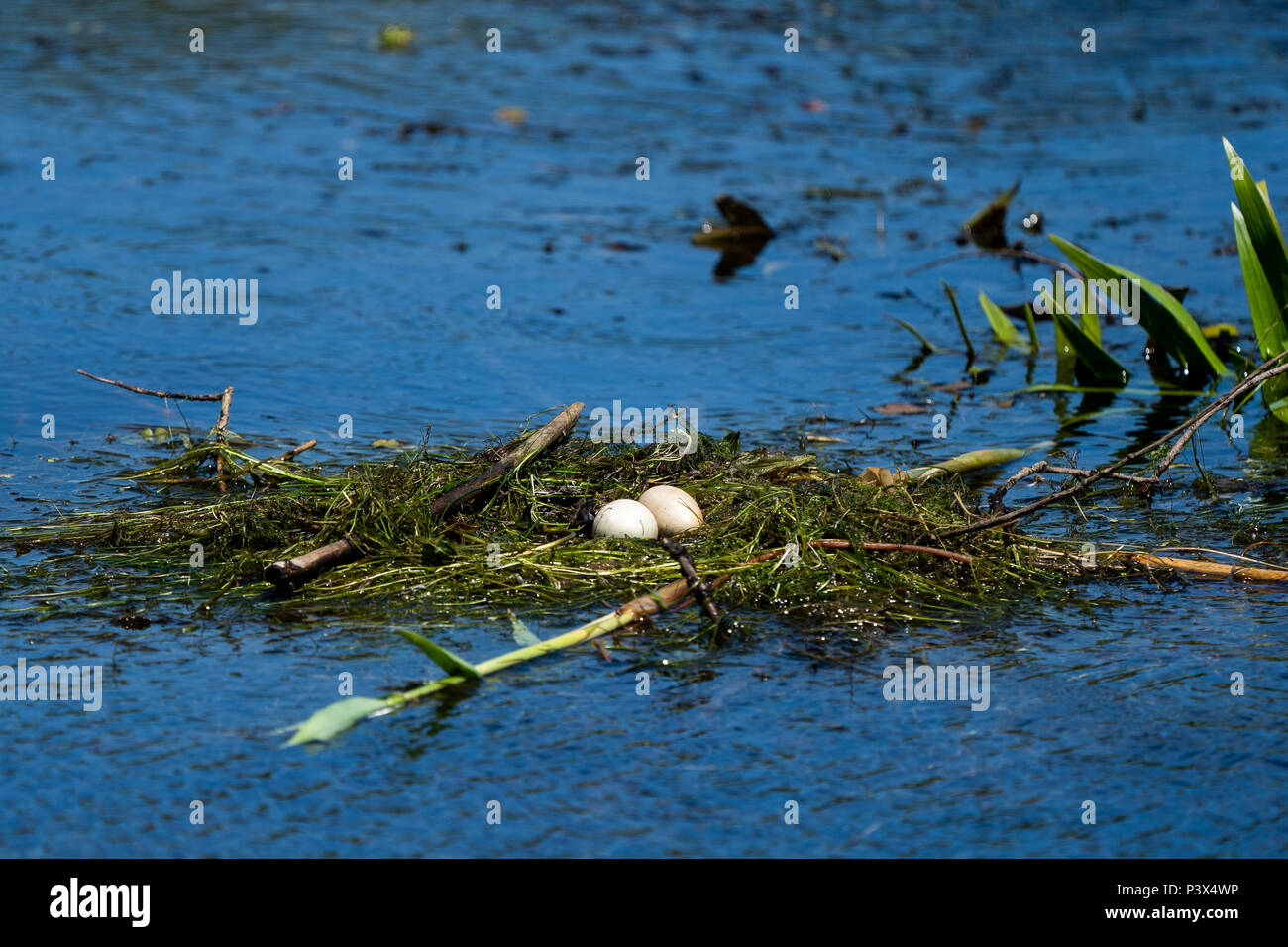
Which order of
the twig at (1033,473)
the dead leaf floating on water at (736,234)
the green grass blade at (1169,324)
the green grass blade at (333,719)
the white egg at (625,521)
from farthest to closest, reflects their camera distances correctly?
1. the dead leaf floating on water at (736,234)
2. the green grass blade at (1169,324)
3. the white egg at (625,521)
4. the twig at (1033,473)
5. the green grass blade at (333,719)

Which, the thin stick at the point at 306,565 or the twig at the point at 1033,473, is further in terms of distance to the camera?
the twig at the point at 1033,473

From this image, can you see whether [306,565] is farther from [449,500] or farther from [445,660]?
[445,660]

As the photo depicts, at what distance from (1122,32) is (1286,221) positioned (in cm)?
818

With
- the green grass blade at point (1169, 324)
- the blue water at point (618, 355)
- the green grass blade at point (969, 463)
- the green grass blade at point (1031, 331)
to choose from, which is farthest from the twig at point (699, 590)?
the green grass blade at point (1031, 331)

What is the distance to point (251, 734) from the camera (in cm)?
352

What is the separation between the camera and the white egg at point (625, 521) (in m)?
4.46

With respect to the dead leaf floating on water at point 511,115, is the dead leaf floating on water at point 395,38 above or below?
above

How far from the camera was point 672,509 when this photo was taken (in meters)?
4.58

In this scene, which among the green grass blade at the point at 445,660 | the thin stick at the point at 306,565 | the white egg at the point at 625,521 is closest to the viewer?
A: the green grass blade at the point at 445,660

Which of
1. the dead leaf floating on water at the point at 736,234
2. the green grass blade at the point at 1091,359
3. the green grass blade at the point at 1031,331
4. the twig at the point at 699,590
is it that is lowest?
the twig at the point at 699,590

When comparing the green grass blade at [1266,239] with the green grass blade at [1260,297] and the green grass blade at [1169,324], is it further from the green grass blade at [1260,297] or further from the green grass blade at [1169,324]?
the green grass blade at [1169,324]
